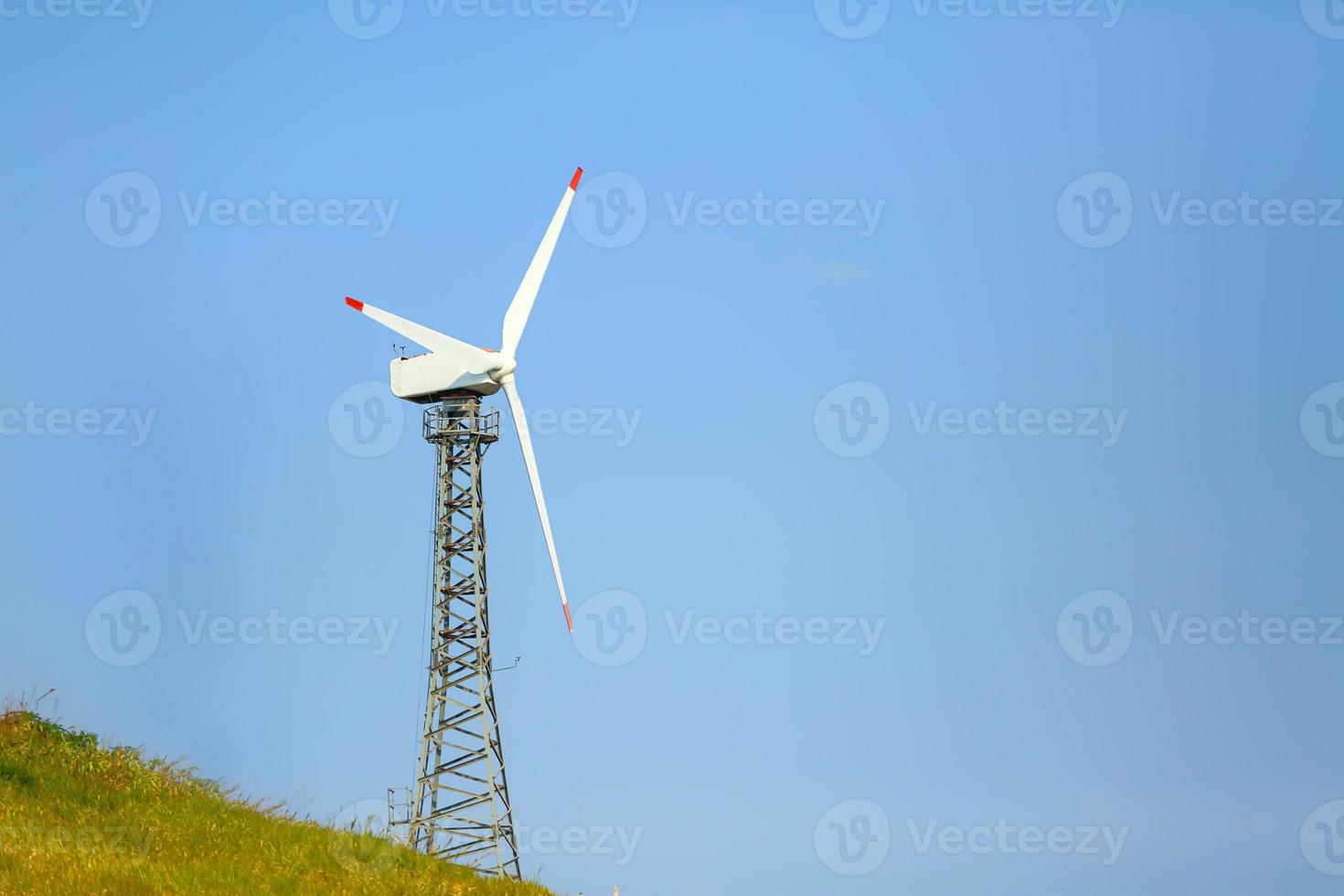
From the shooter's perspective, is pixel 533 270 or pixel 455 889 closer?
pixel 455 889

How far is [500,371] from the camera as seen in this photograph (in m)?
48.7

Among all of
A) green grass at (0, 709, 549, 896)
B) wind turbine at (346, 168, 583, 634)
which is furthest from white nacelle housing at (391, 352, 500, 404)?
green grass at (0, 709, 549, 896)

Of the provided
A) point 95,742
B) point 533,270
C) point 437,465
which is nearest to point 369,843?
point 95,742

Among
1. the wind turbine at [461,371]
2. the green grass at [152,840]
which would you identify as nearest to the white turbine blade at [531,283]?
the wind turbine at [461,371]

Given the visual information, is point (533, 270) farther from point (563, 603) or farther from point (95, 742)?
point (95, 742)

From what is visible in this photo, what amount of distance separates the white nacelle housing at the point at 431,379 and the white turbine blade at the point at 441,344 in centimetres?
21

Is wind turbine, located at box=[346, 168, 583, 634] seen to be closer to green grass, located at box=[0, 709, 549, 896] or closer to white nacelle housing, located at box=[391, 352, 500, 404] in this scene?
white nacelle housing, located at box=[391, 352, 500, 404]

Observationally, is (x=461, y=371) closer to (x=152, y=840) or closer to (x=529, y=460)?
(x=529, y=460)

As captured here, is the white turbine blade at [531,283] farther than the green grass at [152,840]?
Yes

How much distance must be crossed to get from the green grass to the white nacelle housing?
16.5m

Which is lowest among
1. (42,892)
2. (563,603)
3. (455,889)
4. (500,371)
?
(42,892)

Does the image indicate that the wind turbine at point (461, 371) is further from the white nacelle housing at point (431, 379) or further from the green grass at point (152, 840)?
the green grass at point (152, 840)

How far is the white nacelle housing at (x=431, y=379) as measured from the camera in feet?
159

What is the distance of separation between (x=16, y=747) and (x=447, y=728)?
14324 millimetres
